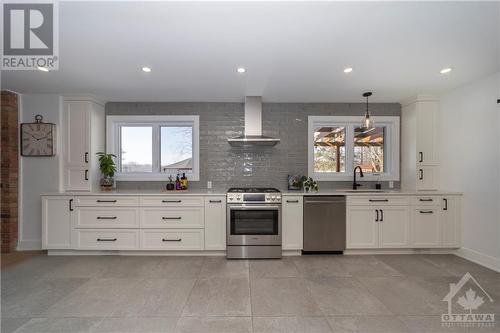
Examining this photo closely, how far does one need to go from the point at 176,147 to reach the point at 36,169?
215 cm

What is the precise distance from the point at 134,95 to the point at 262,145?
2.20 meters

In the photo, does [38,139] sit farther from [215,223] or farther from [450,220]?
[450,220]

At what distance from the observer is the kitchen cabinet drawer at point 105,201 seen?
3363 millimetres

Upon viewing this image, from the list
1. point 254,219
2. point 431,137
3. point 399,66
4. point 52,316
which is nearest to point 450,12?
point 399,66

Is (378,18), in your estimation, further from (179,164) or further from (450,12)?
(179,164)

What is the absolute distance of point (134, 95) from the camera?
12.0ft

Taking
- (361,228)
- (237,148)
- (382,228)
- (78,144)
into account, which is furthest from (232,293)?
(78,144)

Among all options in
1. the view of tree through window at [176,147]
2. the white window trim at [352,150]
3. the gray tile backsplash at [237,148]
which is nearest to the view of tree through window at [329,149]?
the white window trim at [352,150]

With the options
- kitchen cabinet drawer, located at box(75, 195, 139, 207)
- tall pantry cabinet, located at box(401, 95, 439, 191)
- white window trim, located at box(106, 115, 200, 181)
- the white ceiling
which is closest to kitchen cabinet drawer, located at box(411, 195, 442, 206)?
tall pantry cabinet, located at box(401, 95, 439, 191)

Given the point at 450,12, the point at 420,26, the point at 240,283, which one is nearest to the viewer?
the point at 450,12

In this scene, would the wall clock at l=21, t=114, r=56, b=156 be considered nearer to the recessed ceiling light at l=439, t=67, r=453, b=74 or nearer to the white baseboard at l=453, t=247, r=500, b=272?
the recessed ceiling light at l=439, t=67, r=453, b=74

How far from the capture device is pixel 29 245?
362 cm

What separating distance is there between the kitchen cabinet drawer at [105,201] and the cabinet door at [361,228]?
317 cm

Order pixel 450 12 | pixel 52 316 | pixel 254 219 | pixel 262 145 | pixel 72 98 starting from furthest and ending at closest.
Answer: pixel 262 145, pixel 72 98, pixel 254 219, pixel 52 316, pixel 450 12
